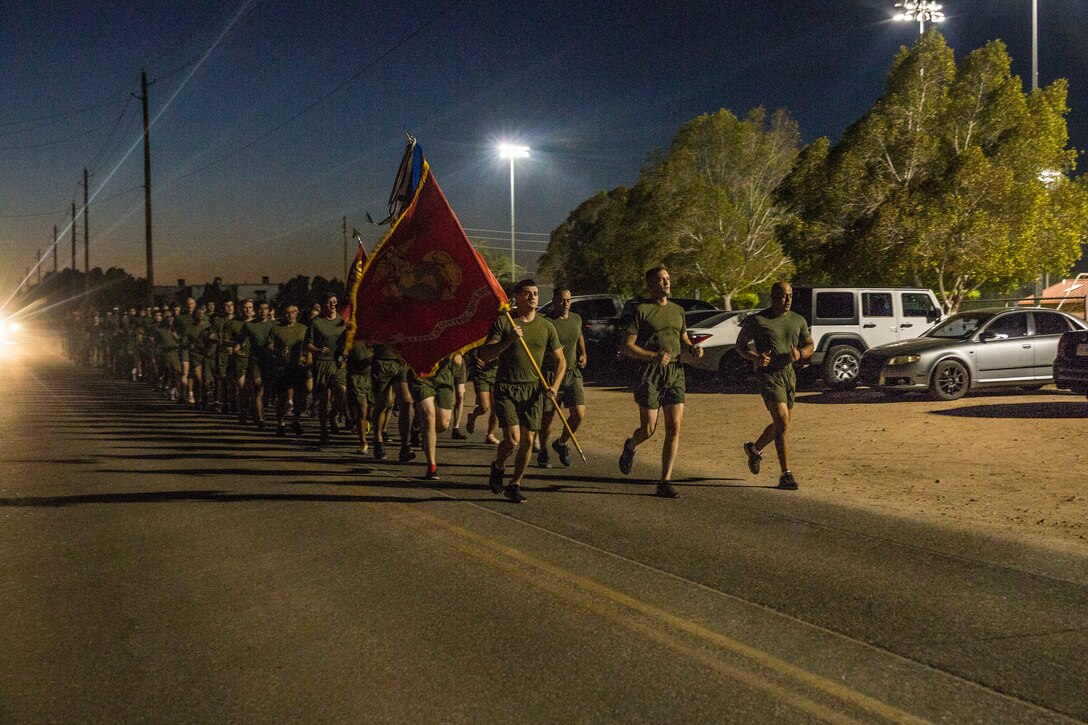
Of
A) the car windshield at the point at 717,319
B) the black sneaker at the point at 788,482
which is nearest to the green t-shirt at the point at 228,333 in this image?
the black sneaker at the point at 788,482

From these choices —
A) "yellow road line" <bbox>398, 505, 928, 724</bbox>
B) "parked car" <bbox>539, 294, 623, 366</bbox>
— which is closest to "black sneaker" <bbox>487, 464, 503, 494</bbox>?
"yellow road line" <bbox>398, 505, 928, 724</bbox>

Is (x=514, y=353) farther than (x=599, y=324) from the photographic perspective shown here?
No

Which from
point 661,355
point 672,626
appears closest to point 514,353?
point 661,355

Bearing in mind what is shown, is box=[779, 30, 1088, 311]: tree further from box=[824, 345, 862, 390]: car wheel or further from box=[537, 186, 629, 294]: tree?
box=[537, 186, 629, 294]: tree

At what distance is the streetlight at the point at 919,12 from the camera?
2844cm

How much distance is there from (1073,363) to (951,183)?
993 cm

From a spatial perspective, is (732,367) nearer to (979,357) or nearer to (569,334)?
(979,357)

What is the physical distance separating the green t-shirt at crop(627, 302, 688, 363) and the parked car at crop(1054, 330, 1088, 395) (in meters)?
8.44

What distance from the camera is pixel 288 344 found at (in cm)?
1350

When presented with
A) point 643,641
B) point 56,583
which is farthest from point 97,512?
point 643,641

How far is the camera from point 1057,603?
544 centimetres

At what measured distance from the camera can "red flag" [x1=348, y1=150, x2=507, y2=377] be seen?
28.6ft

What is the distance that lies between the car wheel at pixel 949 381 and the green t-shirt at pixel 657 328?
9289mm

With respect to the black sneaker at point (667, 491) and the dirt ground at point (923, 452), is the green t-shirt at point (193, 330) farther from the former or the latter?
the black sneaker at point (667, 491)
